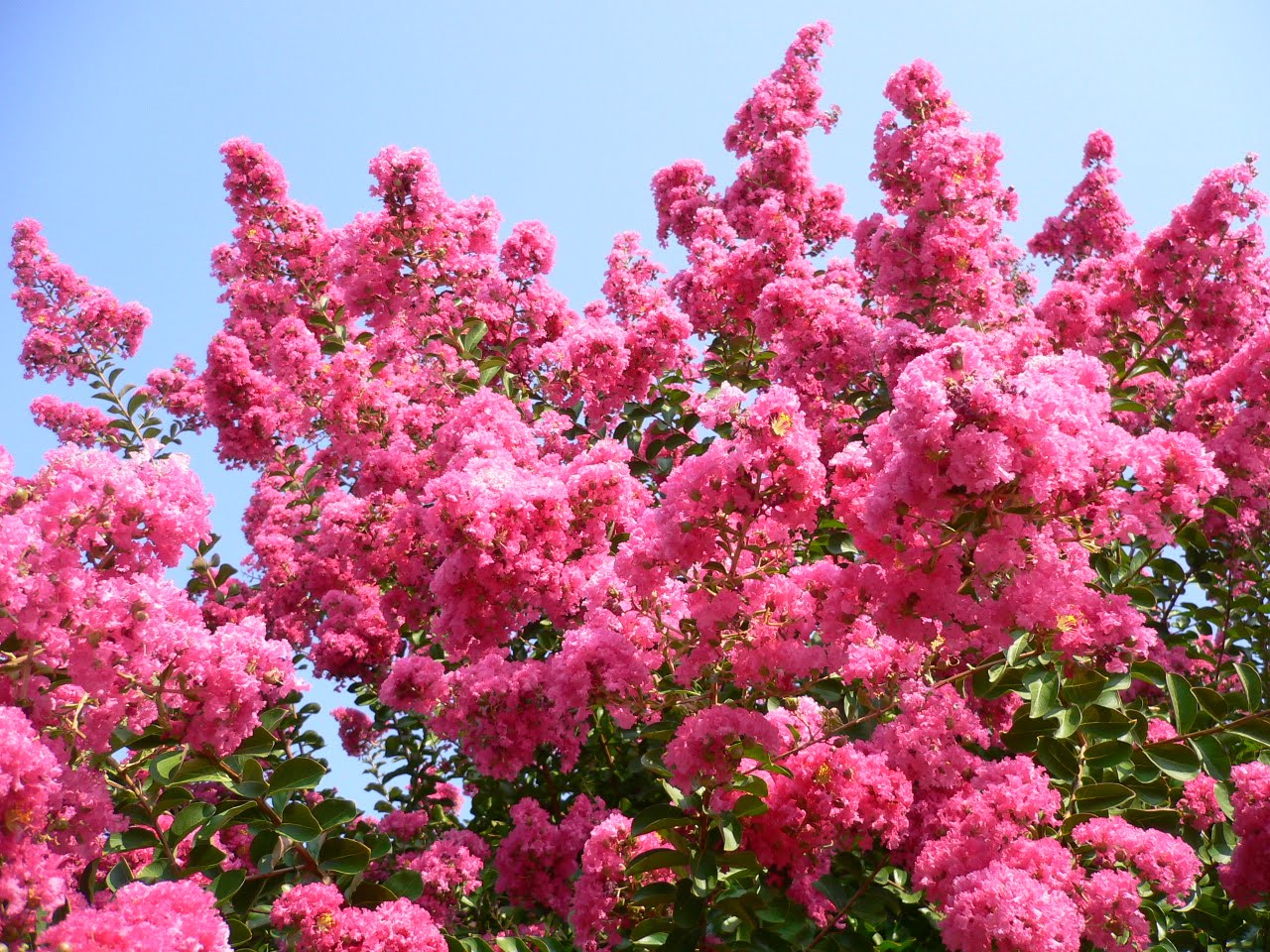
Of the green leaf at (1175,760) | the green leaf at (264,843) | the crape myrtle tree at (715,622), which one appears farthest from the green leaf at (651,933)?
the green leaf at (1175,760)

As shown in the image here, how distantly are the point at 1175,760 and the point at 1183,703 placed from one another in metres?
0.19

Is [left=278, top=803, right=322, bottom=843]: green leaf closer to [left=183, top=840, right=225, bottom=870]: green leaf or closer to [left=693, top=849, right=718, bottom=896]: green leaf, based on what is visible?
[left=183, top=840, right=225, bottom=870]: green leaf

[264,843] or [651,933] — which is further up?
[264,843]

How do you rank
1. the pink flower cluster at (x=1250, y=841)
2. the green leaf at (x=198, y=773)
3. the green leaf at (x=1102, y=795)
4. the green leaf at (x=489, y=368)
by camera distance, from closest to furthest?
the green leaf at (x=198, y=773), the green leaf at (x=1102, y=795), the pink flower cluster at (x=1250, y=841), the green leaf at (x=489, y=368)

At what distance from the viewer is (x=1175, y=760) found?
11.1ft

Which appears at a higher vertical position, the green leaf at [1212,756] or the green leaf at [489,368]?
the green leaf at [489,368]

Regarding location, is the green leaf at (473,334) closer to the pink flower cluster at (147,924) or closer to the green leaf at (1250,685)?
the pink flower cluster at (147,924)

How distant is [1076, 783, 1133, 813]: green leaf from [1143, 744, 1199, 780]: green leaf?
6.5 inches

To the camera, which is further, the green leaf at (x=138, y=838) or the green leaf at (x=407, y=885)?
the green leaf at (x=407, y=885)

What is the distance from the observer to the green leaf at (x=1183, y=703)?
3414mm

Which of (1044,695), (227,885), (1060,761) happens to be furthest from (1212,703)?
(227,885)

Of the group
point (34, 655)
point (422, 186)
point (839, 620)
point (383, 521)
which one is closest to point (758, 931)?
point (839, 620)

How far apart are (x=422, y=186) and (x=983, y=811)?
15.1ft

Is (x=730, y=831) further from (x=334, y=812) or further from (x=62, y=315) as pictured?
(x=62, y=315)
